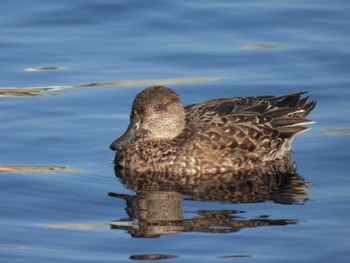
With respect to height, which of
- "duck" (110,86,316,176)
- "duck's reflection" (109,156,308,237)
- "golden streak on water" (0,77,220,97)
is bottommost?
"duck's reflection" (109,156,308,237)

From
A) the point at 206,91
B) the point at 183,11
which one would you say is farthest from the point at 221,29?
the point at 206,91

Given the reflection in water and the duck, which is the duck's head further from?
the reflection in water

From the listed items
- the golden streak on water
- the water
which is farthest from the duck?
the golden streak on water

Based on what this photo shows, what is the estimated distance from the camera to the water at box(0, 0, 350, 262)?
34.6 feet

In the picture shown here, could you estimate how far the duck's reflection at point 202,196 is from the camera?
11.0 metres

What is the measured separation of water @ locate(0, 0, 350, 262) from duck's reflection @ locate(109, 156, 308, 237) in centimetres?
3

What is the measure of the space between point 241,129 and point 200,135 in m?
0.48

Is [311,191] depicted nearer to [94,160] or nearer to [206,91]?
[94,160]

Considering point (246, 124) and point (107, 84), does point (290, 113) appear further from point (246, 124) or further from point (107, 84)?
point (107, 84)

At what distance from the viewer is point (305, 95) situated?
1490cm

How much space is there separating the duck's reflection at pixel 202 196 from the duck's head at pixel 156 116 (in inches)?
18.6

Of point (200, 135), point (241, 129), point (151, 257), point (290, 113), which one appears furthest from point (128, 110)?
point (151, 257)

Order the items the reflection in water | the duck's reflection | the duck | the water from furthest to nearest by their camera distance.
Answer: the duck
the duck's reflection
the water
the reflection in water

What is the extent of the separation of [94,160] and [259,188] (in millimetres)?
1943
